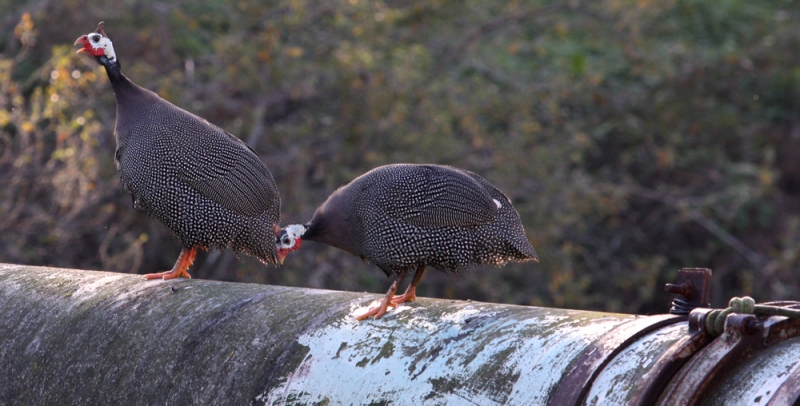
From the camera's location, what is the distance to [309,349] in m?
2.47

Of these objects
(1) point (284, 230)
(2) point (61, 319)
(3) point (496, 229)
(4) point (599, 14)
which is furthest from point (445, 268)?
(4) point (599, 14)

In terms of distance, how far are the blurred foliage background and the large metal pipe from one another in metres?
3.63

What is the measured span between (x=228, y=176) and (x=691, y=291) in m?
2.42

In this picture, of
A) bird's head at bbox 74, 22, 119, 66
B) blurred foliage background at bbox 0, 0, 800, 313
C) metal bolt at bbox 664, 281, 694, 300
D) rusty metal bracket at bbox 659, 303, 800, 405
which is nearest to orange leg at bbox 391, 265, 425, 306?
metal bolt at bbox 664, 281, 694, 300

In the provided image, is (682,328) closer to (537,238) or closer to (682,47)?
(537,238)

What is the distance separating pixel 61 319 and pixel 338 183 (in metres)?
5.19

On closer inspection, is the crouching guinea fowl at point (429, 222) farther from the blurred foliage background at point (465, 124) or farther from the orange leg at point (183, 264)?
the blurred foliage background at point (465, 124)

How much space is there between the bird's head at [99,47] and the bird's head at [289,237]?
3.83ft

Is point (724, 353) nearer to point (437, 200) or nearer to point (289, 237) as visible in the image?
point (437, 200)

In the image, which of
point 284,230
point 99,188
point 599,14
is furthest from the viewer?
point 599,14

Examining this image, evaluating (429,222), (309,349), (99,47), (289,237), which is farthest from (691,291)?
(99,47)

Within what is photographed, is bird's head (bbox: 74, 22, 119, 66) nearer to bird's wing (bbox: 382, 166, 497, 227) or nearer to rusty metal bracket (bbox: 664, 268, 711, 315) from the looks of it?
bird's wing (bbox: 382, 166, 497, 227)

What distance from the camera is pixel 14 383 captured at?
A: 302cm

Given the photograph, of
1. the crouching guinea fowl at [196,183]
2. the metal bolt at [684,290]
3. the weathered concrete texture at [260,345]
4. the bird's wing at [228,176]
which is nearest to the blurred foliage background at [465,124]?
the crouching guinea fowl at [196,183]
